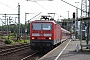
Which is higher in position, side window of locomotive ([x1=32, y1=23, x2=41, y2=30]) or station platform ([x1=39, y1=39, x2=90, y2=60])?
side window of locomotive ([x1=32, y1=23, x2=41, y2=30])

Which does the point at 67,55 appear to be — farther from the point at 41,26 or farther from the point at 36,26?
the point at 36,26

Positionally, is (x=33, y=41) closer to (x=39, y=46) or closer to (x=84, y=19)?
(x=39, y=46)

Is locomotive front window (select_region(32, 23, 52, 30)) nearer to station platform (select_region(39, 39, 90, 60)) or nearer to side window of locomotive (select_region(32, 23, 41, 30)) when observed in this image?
side window of locomotive (select_region(32, 23, 41, 30))

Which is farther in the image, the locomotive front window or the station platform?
the locomotive front window

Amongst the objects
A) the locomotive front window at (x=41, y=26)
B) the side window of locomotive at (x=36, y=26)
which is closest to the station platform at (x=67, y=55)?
the locomotive front window at (x=41, y=26)

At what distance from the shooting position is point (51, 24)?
22.5 metres

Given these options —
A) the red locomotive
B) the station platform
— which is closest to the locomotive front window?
the red locomotive

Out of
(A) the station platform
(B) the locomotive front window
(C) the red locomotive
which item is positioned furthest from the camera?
(B) the locomotive front window

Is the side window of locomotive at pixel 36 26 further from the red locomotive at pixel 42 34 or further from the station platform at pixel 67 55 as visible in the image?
the station platform at pixel 67 55

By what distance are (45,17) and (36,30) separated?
9.60ft

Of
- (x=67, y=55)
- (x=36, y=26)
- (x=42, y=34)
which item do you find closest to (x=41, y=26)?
(x=36, y=26)

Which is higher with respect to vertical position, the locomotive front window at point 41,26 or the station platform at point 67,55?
the locomotive front window at point 41,26

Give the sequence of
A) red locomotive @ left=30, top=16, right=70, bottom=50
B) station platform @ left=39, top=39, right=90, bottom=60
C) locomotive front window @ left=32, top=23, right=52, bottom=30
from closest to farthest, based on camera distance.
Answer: station platform @ left=39, top=39, right=90, bottom=60 < red locomotive @ left=30, top=16, right=70, bottom=50 < locomotive front window @ left=32, top=23, right=52, bottom=30

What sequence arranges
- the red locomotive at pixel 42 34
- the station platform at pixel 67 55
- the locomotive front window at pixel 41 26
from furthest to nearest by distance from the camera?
the locomotive front window at pixel 41 26, the red locomotive at pixel 42 34, the station platform at pixel 67 55
